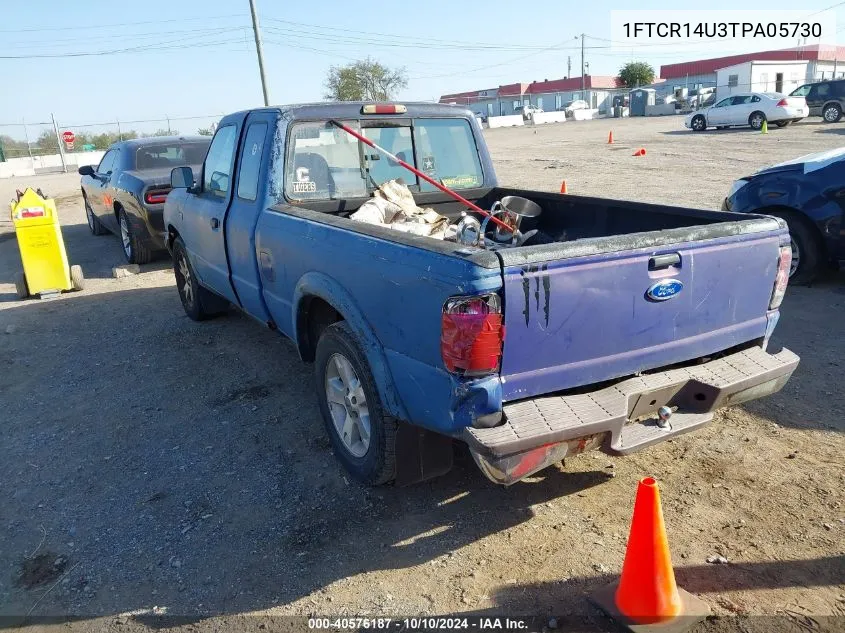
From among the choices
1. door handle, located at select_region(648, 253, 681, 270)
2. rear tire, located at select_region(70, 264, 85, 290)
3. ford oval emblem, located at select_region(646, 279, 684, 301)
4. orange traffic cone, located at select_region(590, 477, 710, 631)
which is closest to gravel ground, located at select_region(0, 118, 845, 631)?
orange traffic cone, located at select_region(590, 477, 710, 631)

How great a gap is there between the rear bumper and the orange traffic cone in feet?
1.04

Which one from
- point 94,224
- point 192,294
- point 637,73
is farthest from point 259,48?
point 637,73

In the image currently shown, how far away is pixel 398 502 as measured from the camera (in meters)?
3.46

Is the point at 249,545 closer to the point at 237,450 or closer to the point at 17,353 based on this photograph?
the point at 237,450

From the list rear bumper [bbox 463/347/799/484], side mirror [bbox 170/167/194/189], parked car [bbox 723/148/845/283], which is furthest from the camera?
parked car [bbox 723/148/845/283]

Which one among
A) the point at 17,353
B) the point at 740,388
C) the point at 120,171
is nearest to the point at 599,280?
the point at 740,388

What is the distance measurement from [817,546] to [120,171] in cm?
982

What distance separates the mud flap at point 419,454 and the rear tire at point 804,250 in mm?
4945

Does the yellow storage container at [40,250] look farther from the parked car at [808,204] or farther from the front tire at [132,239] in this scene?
the parked car at [808,204]

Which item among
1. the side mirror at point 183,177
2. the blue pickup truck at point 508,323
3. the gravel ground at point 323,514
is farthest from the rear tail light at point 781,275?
the side mirror at point 183,177

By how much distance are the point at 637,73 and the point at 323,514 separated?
74.5m

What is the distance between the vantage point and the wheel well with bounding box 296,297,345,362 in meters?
3.81

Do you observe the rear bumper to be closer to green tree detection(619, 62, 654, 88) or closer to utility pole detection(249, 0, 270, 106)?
utility pole detection(249, 0, 270, 106)

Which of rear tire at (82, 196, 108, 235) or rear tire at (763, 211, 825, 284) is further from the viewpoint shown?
rear tire at (82, 196, 108, 235)
